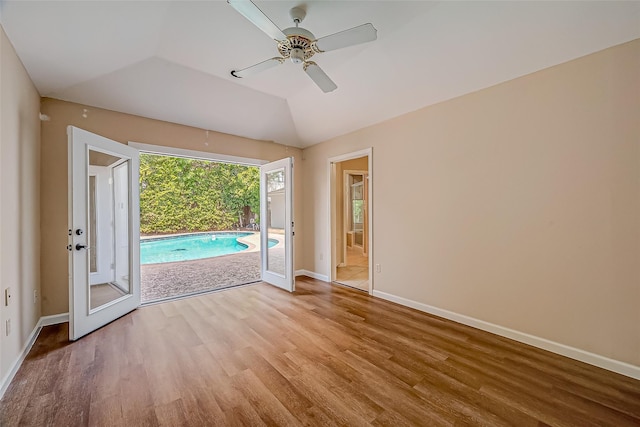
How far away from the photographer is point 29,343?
233 centimetres

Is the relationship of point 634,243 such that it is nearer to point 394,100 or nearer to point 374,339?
point 374,339

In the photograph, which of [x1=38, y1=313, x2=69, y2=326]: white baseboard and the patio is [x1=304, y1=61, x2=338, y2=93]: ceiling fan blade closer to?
the patio

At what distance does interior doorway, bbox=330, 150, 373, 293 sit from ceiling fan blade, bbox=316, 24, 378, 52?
205 centimetres

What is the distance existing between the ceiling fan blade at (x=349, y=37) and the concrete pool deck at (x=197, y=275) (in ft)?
10.0

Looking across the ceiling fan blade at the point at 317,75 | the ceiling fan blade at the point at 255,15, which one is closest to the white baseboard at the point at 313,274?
the ceiling fan blade at the point at 317,75

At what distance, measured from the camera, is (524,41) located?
2.14 m

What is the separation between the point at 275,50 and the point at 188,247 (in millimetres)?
7983

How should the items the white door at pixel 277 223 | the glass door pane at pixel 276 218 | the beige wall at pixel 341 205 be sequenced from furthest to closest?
1. the beige wall at pixel 341 205
2. the glass door pane at pixel 276 218
3. the white door at pixel 277 223

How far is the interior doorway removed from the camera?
4414 millimetres

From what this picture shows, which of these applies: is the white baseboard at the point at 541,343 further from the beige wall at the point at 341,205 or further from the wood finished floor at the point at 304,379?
the beige wall at the point at 341,205

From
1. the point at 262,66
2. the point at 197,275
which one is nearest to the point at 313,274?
the point at 197,275

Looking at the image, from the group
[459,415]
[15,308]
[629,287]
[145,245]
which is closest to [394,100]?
[629,287]

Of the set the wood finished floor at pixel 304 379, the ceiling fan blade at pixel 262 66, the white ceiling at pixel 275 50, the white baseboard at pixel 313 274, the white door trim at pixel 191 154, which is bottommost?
the wood finished floor at pixel 304 379

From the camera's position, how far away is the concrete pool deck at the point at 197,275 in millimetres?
4113
